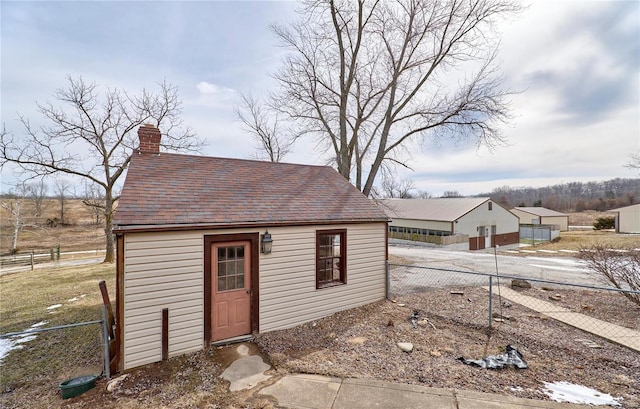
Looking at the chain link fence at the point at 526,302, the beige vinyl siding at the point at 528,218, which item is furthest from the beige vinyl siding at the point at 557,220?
the chain link fence at the point at 526,302

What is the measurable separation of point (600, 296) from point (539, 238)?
1189 inches

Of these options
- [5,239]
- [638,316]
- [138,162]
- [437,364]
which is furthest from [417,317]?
[5,239]

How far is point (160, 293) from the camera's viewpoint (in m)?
5.46

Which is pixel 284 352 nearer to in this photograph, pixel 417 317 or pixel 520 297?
pixel 417 317

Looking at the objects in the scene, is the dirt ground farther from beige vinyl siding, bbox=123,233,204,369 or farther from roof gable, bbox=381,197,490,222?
roof gable, bbox=381,197,490,222

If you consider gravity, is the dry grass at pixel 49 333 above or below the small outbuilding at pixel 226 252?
below

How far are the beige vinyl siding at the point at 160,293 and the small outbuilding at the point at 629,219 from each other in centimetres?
5037

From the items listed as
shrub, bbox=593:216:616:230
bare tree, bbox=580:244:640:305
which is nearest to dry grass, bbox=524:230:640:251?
bare tree, bbox=580:244:640:305

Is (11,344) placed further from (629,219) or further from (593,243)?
(629,219)

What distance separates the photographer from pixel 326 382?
465 centimetres

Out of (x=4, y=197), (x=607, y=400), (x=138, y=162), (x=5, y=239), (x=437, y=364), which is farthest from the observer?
(x=5, y=239)

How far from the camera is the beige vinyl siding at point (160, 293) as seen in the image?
5.20m

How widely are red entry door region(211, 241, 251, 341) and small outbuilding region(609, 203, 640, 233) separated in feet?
162

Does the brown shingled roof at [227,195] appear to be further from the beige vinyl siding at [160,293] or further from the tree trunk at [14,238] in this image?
the tree trunk at [14,238]
